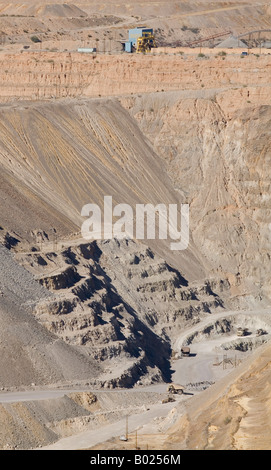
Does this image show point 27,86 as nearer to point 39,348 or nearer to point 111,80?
point 111,80

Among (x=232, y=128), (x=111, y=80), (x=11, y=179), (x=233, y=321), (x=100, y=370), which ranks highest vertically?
(x=111, y=80)

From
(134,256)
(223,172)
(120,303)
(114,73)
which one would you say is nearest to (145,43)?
(114,73)

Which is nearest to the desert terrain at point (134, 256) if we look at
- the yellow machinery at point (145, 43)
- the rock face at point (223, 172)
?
the rock face at point (223, 172)

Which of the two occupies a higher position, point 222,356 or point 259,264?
point 259,264

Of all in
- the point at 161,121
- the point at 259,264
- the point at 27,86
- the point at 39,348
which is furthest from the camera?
the point at 27,86

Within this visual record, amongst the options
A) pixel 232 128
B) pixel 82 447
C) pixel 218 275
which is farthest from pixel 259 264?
pixel 82 447

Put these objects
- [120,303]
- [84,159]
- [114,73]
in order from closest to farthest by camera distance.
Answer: [120,303]
[84,159]
[114,73]

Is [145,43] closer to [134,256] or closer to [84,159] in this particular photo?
[84,159]
